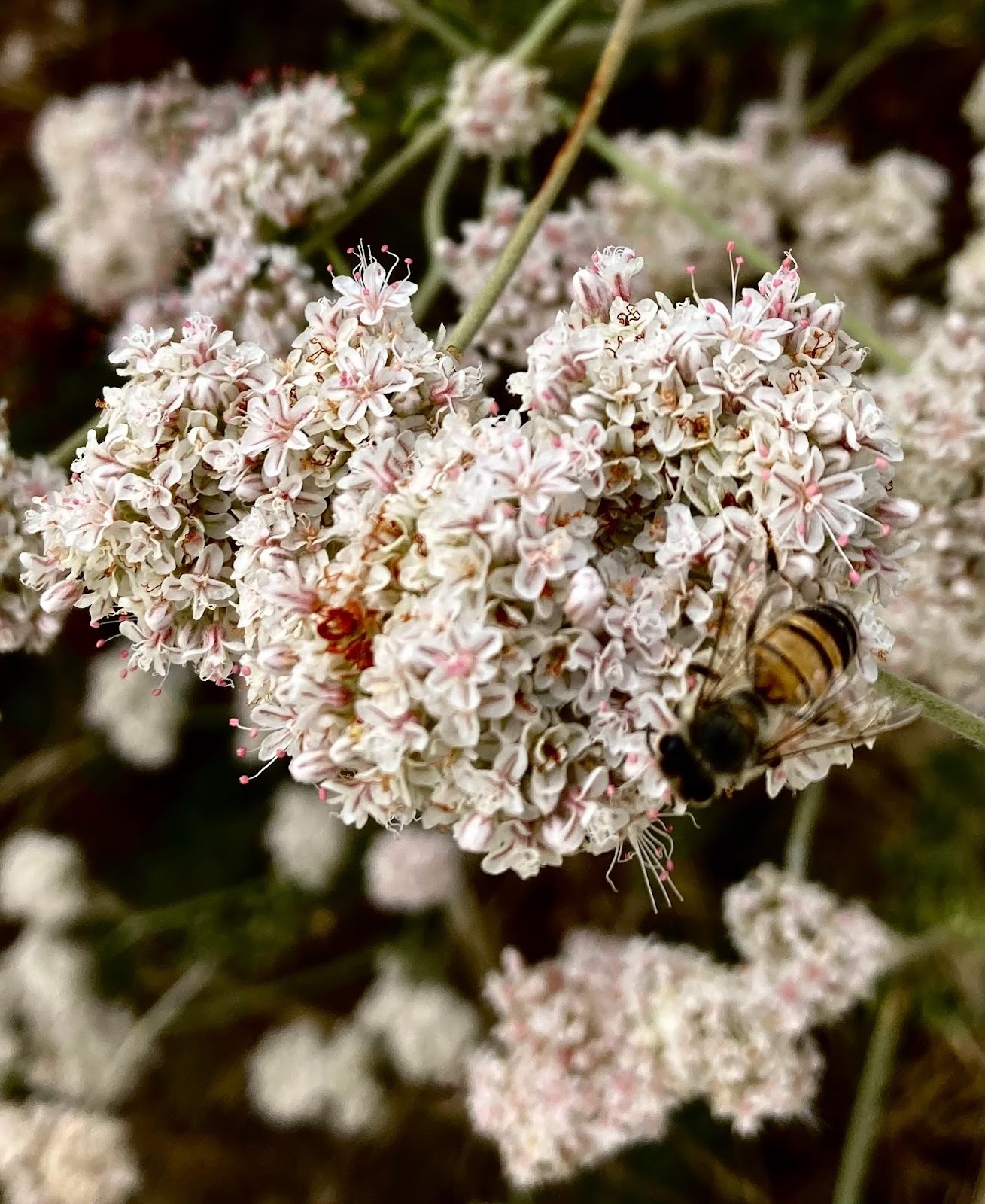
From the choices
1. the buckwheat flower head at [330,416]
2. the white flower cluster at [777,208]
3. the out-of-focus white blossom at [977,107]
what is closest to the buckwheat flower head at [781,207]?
the white flower cluster at [777,208]

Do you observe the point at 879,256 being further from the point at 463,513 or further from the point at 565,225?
the point at 463,513

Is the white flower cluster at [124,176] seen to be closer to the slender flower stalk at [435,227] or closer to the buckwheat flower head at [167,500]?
the slender flower stalk at [435,227]

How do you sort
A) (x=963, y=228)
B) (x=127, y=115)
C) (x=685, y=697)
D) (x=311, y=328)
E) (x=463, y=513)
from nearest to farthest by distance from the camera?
1. (x=463, y=513)
2. (x=685, y=697)
3. (x=311, y=328)
4. (x=127, y=115)
5. (x=963, y=228)

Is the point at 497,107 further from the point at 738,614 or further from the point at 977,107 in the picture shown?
the point at 738,614

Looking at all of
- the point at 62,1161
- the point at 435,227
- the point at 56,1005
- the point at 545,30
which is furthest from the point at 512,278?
the point at 56,1005

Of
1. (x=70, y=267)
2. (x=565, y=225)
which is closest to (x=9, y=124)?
(x=70, y=267)

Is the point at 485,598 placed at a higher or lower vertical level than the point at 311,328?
lower

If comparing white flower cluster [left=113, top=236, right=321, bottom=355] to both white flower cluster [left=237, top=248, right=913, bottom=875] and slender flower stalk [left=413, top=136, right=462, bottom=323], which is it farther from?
white flower cluster [left=237, top=248, right=913, bottom=875]
